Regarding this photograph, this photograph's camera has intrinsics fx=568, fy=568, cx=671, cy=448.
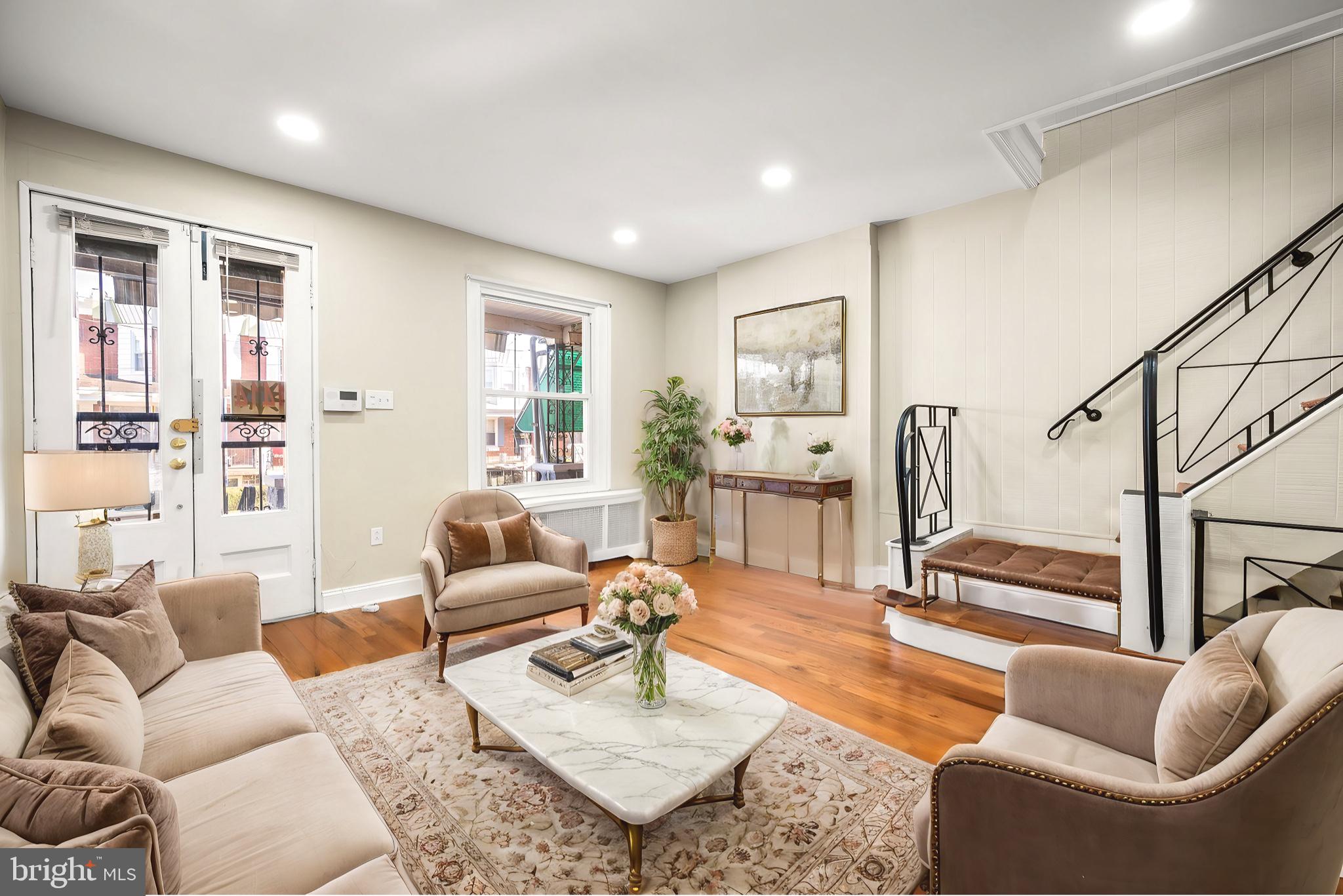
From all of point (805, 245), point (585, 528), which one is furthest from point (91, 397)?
point (805, 245)

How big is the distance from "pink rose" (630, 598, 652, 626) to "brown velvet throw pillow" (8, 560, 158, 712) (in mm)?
1451

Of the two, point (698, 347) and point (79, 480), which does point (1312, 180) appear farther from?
point (79, 480)

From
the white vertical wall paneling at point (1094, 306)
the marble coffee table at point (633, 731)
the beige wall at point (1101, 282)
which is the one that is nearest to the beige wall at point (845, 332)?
the beige wall at point (1101, 282)

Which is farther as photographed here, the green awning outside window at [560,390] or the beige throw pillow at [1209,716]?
the green awning outside window at [560,390]

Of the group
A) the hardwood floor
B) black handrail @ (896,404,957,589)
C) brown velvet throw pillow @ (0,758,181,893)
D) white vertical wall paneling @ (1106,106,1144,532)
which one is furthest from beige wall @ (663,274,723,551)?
brown velvet throw pillow @ (0,758,181,893)

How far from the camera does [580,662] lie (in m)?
2.01

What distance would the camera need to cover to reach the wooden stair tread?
2.84 meters

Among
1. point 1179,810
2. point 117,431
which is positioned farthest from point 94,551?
point 1179,810

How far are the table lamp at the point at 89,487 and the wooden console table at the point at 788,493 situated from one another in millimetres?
3690

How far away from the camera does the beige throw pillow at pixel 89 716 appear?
3.62 feet

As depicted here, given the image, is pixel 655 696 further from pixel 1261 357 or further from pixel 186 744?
pixel 1261 357

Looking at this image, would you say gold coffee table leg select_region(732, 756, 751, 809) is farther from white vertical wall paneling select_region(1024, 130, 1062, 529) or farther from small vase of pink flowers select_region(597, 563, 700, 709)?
white vertical wall paneling select_region(1024, 130, 1062, 529)

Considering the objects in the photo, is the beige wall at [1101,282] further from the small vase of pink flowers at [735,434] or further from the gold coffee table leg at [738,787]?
the gold coffee table leg at [738,787]

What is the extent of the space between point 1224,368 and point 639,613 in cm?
318
